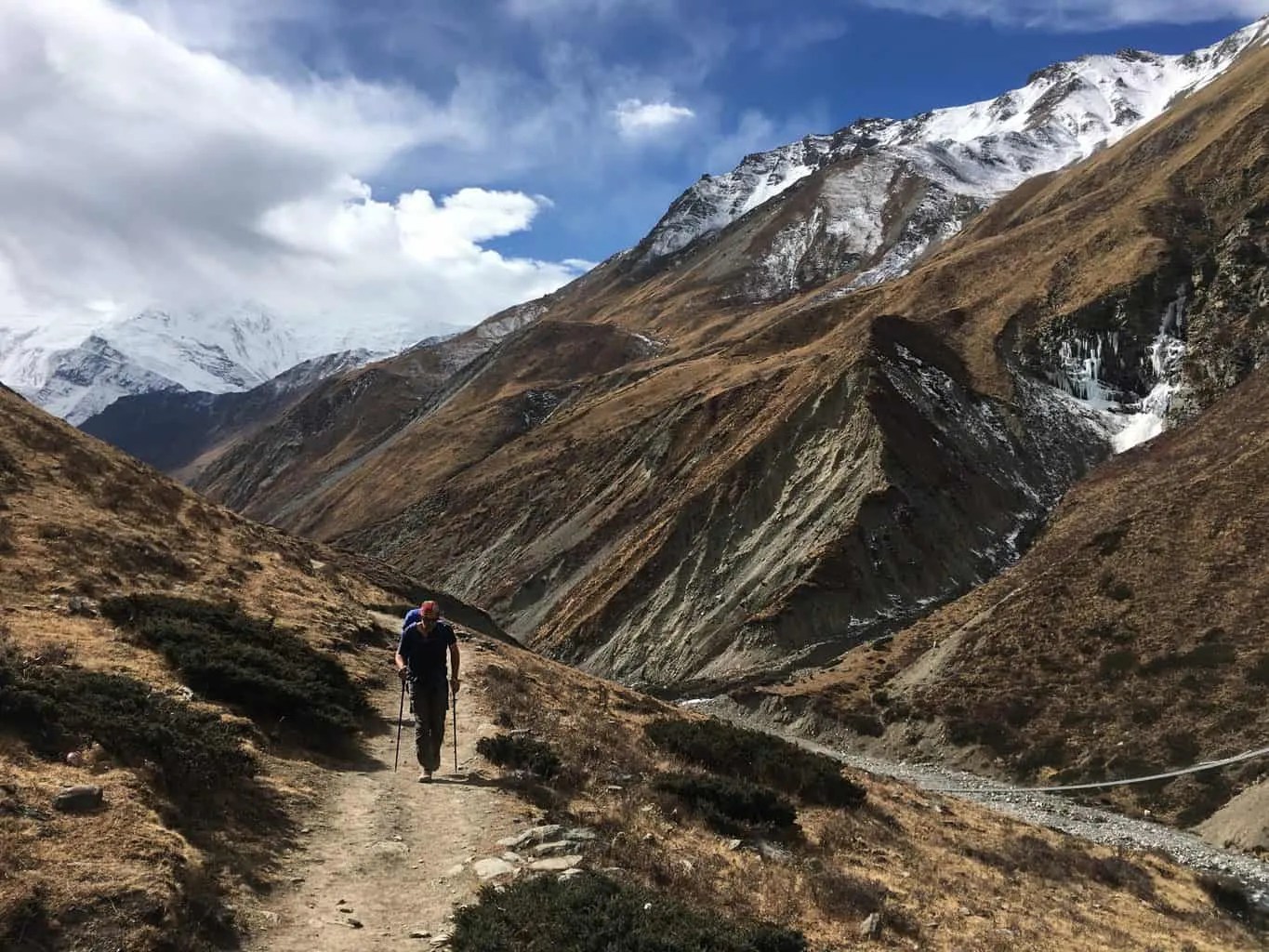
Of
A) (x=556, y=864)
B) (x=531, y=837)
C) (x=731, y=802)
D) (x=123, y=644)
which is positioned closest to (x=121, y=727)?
(x=123, y=644)

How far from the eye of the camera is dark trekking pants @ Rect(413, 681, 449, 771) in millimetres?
12219

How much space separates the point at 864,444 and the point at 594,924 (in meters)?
48.8

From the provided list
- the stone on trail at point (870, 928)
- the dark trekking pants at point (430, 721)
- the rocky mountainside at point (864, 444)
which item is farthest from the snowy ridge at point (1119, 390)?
the dark trekking pants at point (430, 721)

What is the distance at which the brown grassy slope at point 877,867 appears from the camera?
383 inches

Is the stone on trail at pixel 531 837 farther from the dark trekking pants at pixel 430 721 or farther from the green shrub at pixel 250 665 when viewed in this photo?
the green shrub at pixel 250 665

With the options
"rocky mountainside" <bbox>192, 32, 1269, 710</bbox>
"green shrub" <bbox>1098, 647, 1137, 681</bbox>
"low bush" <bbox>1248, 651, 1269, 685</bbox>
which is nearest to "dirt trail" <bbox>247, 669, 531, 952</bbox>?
"green shrub" <bbox>1098, 647, 1137, 681</bbox>

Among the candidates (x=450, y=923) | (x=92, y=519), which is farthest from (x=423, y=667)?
(x=92, y=519)

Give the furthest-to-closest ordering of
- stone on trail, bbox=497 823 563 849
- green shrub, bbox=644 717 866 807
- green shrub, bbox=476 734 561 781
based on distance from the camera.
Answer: green shrub, bbox=644 717 866 807
green shrub, bbox=476 734 561 781
stone on trail, bbox=497 823 563 849

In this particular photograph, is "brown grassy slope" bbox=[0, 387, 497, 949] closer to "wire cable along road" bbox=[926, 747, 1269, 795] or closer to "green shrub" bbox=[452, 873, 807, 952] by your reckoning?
"green shrub" bbox=[452, 873, 807, 952]

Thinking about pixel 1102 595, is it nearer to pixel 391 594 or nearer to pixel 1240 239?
pixel 391 594

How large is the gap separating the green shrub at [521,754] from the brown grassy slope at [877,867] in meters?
0.30

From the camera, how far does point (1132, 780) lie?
25828 mm

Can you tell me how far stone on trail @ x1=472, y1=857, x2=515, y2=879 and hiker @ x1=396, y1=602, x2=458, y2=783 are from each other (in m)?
3.14

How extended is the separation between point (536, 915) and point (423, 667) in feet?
17.8
